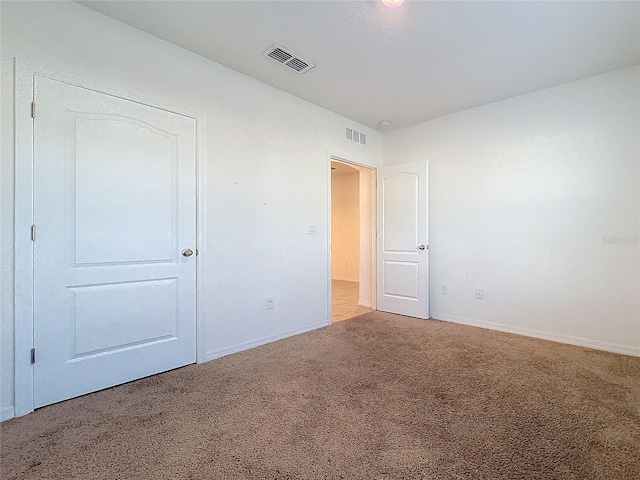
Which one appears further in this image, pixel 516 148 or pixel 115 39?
pixel 516 148

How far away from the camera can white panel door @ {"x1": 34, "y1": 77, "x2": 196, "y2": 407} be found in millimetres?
1981

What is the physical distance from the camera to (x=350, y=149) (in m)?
4.14

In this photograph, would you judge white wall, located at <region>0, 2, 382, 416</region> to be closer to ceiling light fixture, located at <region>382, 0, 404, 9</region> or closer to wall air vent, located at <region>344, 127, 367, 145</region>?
wall air vent, located at <region>344, 127, 367, 145</region>

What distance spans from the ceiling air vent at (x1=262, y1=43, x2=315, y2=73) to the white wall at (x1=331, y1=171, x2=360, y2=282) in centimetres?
515

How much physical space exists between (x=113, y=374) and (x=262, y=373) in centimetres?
105

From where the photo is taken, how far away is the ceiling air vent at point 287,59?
8.46 feet

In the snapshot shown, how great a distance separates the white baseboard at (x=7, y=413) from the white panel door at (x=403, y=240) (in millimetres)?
3850

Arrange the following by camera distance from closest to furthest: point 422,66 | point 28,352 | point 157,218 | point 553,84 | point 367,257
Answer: point 28,352
point 157,218
point 422,66
point 553,84
point 367,257

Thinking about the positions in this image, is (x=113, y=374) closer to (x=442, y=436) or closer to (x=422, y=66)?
(x=442, y=436)

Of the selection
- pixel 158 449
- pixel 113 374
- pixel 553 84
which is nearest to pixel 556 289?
pixel 553 84

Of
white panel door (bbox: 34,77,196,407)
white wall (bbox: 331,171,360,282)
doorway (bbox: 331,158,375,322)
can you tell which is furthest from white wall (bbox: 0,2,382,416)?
white wall (bbox: 331,171,360,282)

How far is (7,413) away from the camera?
1.82 m

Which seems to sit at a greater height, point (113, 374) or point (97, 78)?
point (97, 78)

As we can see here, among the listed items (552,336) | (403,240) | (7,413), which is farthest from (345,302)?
(7,413)
